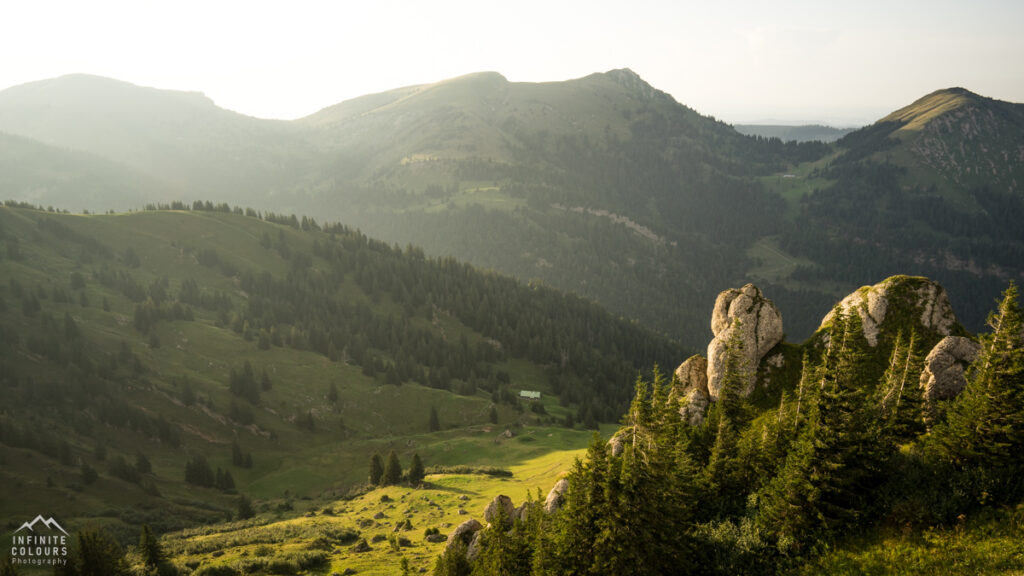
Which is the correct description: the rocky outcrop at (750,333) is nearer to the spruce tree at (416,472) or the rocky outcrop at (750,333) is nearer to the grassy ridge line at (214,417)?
the spruce tree at (416,472)

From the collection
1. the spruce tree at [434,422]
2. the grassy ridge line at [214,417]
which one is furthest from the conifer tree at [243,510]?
the spruce tree at [434,422]

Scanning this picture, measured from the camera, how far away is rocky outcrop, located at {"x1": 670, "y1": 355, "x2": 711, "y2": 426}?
5125 cm

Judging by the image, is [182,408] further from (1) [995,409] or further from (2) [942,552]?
(1) [995,409]

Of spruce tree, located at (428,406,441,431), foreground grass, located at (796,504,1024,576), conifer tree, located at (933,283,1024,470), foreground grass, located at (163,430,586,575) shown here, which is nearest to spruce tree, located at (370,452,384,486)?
foreground grass, located at (163,430,586,575)

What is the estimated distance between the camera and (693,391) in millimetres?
53125

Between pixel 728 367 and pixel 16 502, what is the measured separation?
11480 centimetres

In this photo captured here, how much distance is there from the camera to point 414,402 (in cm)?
17250

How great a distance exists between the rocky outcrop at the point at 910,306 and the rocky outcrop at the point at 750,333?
766 cm

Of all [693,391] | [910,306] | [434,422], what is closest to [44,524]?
[434,422]

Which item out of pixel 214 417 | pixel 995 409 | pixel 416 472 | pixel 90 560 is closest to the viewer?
pixel 995 409

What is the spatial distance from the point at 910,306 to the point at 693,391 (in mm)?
20847

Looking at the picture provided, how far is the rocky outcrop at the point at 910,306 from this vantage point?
144 feet

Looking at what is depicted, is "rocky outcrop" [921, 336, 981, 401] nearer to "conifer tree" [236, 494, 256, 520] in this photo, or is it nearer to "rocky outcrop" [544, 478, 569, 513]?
"rocky outcrop" [544, 478, 569, 513]

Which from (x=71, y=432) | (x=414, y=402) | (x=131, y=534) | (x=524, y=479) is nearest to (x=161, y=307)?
(x=71, y=432)
